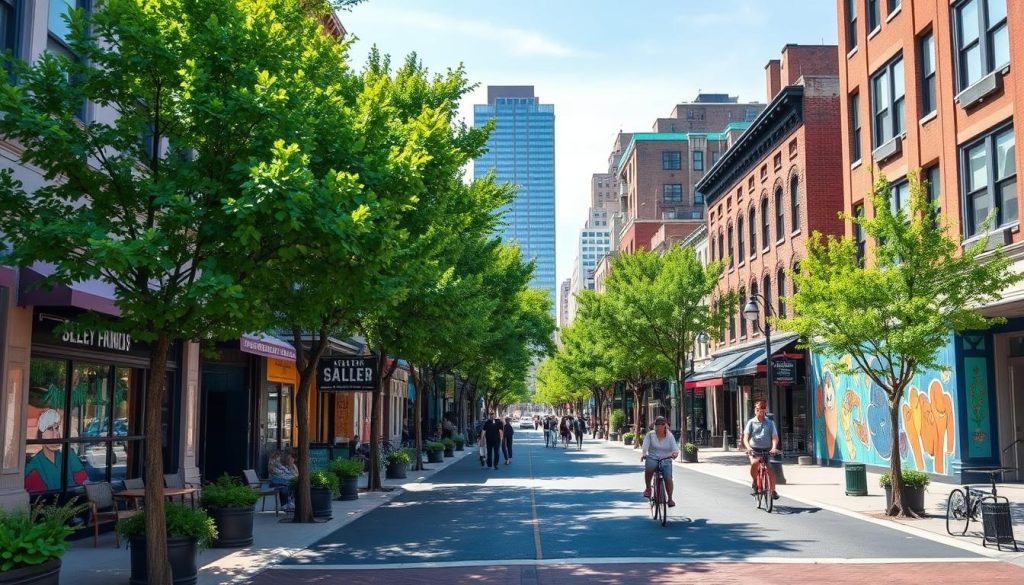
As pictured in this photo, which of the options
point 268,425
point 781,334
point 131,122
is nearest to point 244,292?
point 131,122

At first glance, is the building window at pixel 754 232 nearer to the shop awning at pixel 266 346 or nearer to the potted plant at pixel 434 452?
the potted plant at pixel 434 452

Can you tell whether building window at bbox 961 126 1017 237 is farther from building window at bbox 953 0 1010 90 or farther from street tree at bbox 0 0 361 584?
street tree at bbox 0 0 361 584

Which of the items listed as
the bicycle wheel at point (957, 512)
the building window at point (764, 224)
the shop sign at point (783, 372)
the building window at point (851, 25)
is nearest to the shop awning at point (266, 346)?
the bicycle wheel at point (957, 512)

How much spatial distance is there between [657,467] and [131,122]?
9.62 meters

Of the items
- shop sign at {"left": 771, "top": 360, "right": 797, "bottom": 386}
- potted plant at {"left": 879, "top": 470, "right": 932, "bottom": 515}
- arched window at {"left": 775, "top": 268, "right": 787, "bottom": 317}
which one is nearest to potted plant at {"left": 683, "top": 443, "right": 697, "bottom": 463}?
shop sign at {"left": 771, "top": 360, "right": 797, "bottom": 386}

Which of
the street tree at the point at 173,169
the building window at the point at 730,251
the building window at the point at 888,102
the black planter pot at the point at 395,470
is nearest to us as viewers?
the street tree at the point at 173,169

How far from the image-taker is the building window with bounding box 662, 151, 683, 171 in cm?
8744

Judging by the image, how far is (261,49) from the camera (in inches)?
377

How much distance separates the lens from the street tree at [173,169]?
27.8 feet

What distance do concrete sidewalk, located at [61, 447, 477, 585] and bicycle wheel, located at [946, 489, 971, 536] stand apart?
9.62 meters

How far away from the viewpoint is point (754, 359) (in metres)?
36.1

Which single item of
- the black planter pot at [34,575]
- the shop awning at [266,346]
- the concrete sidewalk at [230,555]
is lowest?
the concrete sidewalk at [230,555]

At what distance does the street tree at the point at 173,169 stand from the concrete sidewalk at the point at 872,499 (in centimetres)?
985

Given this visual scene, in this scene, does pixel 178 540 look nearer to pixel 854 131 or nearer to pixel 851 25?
pixel 854 131
